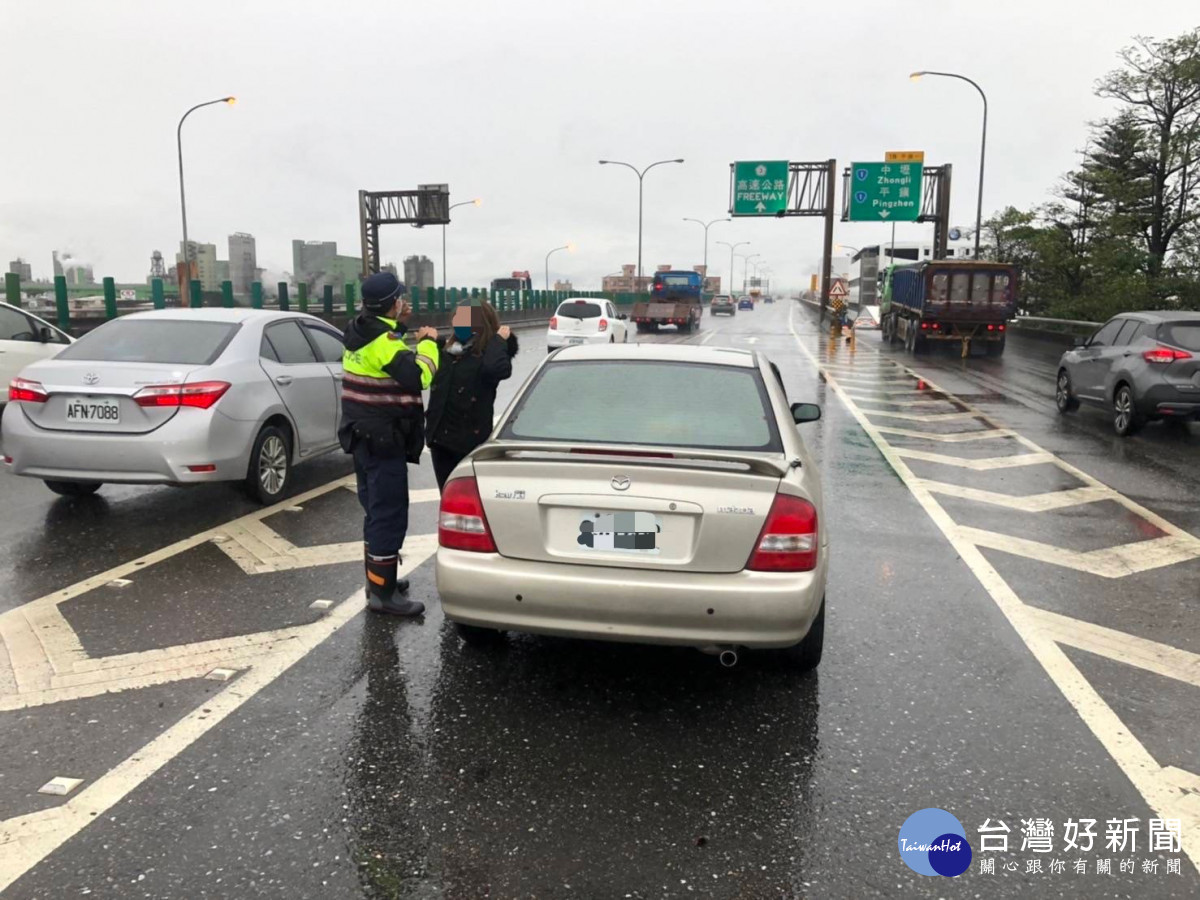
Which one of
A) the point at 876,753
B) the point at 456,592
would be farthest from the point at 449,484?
the point at 876,753

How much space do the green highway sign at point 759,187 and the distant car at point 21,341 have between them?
37.8 meters

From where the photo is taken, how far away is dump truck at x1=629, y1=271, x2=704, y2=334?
41.7 meters

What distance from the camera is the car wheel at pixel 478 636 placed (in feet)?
14.4

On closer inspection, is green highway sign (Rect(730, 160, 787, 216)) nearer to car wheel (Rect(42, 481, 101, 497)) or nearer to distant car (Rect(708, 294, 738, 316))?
distant car (Rect(708, 294, 738, 316))

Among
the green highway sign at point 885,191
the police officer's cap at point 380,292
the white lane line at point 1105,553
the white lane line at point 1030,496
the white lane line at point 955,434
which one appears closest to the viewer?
the police officer's cap at point 380,292

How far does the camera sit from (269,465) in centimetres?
728

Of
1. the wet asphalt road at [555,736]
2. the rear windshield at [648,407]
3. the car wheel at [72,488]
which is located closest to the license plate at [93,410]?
the wet asphalt road at [555,736]

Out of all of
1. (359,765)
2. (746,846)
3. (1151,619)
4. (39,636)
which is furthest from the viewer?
(1151,619)

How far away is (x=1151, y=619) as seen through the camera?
511cm

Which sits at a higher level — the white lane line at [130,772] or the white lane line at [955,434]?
the white lane line at [130,772]

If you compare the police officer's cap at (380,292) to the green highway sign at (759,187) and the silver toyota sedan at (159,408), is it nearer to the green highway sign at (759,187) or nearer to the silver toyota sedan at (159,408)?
the silver toyota sedan at (159,408)

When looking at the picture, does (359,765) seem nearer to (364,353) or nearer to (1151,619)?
(364,353)

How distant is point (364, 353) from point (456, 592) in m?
1.54

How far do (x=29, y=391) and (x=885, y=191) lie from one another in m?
42.4
